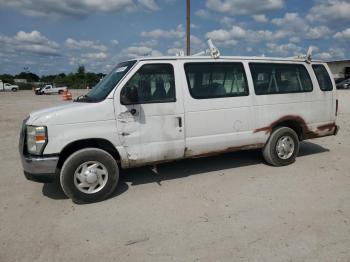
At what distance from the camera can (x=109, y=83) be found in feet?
16.7

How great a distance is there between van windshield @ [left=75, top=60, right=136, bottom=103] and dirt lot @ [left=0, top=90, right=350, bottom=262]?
1.55 meters

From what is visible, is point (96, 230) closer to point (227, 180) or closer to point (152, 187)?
point (152, 187)

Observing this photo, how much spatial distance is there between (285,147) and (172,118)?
→ 8.45 feet

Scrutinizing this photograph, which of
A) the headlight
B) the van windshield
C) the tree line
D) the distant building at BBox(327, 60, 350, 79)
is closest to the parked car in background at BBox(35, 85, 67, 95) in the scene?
the tree line

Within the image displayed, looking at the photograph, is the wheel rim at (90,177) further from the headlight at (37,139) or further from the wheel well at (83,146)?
the headlight at (37,139)

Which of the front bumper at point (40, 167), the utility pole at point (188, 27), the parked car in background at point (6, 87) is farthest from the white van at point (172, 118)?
the parked car in background at point (6, 87)

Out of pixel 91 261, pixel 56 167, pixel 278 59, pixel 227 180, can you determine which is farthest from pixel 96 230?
pixel 278 59

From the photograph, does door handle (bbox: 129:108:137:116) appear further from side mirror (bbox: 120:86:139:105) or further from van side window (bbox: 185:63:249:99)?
van side window (bbox: 185:63:249:99)

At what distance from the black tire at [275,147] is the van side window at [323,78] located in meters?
1.22

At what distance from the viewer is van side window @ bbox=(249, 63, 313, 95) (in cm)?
597

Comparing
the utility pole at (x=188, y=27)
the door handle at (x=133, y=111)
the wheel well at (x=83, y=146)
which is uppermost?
the utility pole at (x=188, y=27)

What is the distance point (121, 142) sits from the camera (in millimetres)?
4852

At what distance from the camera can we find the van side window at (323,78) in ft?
21.8

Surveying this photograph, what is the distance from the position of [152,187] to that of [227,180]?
4.32 feet
